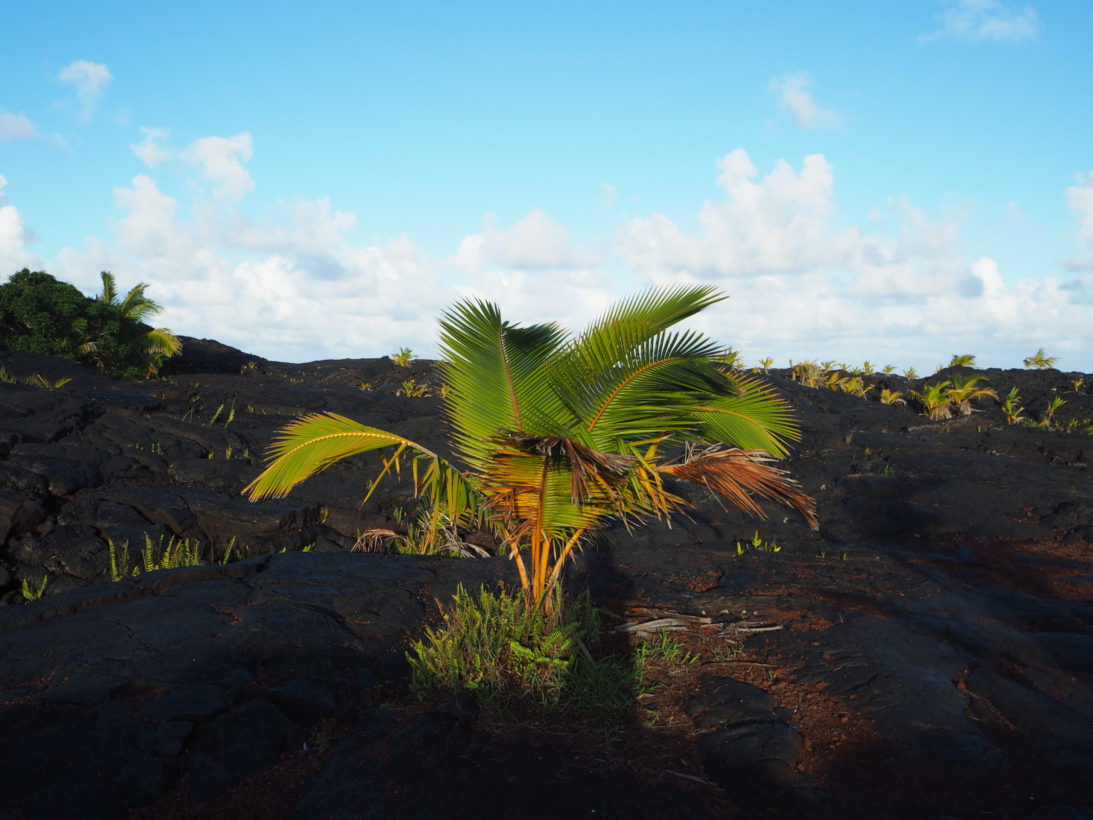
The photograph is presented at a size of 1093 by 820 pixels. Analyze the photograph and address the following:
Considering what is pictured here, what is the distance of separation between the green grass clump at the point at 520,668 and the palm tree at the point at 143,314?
71.7 ft

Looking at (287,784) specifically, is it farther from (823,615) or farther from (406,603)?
(823,615)

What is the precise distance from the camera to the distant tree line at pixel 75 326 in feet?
72.7

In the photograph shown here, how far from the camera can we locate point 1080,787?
4.66 metres

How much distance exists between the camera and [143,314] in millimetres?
25375

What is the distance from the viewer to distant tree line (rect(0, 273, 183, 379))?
22.2 m

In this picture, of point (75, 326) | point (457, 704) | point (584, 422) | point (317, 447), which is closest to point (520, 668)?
point (457, 704)

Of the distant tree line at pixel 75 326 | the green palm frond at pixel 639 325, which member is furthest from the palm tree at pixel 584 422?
the distant tree line at pixel 75 326

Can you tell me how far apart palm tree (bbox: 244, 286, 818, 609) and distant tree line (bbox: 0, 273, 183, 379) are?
1994 cm

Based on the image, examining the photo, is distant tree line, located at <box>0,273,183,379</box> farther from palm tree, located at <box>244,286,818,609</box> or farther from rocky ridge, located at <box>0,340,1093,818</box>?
palm tree, located at <box>244,286,818,609</box>

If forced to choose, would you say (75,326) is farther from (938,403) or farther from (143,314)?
(938,403)

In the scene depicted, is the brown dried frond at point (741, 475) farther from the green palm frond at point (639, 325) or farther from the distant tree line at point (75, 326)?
the distant tree line at point (75, 326)

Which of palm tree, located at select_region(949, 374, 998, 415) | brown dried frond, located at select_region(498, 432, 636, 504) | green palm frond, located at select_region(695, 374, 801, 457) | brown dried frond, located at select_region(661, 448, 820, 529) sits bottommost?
brown dried frond, located at select_region(661, 448, 820, 529)

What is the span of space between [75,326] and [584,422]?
2180cm

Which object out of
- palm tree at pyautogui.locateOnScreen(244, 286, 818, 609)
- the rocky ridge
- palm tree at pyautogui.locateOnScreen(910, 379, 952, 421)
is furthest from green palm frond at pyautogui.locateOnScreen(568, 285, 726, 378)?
palm tree at pyautogui.locateOnScreen(910, 379, 952, 421)
